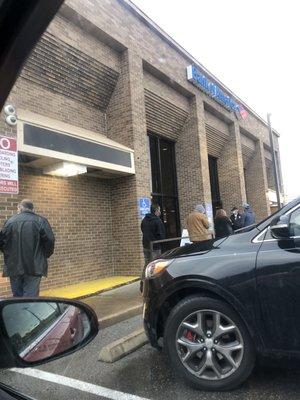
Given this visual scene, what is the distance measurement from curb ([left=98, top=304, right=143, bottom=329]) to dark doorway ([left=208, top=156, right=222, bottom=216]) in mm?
11890

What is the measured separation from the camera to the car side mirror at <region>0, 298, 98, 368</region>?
4.80 feet

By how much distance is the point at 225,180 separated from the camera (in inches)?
741

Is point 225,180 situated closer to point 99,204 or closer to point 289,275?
point 99,204

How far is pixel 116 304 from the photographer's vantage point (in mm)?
7453

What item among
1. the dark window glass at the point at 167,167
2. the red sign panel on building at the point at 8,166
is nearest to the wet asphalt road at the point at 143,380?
the red sign panel on building at the point at 8,166

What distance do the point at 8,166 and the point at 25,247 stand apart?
125 centimetres

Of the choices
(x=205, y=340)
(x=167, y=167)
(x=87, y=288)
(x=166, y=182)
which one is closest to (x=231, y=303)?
(x=205, y=340)

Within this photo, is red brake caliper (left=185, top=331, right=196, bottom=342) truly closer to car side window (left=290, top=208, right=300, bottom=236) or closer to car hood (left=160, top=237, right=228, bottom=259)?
car hood (left=160, top=237, right=228, bottom=259)

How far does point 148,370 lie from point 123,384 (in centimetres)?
37

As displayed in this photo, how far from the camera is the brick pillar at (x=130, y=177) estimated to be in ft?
35.6

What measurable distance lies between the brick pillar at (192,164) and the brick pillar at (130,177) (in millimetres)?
3671

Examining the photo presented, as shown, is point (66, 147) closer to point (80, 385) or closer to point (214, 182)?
point (80, 385)

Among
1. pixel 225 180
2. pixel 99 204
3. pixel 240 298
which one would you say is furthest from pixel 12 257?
pixel 225 180

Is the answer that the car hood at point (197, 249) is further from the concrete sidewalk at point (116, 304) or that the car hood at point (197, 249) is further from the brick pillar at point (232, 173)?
the brick pillar at point (232, 173)
